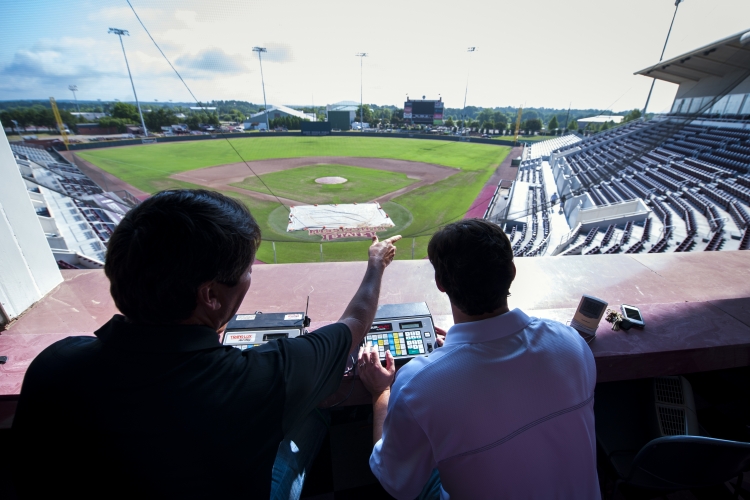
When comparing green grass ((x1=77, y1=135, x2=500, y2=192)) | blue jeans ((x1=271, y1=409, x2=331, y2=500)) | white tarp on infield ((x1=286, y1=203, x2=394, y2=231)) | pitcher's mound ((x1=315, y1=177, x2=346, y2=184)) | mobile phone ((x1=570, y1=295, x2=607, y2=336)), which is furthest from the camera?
pitcher's mound ((x1=315, y1=177, x2=346, y2=184))

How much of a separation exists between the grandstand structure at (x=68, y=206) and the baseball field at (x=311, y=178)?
1.79m

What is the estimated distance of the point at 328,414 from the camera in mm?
1216

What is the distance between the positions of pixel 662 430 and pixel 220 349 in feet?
4.07

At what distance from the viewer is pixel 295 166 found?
1506cm

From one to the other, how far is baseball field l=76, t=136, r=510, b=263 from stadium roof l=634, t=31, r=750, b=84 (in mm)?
6091

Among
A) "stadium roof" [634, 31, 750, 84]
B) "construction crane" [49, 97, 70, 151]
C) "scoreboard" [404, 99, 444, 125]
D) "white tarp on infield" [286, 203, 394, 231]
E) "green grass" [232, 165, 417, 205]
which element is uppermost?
"stadium roof" [634, 31, 750, 84]

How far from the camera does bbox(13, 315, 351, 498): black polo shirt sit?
0.41 metres

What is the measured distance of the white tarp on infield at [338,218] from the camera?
6.42 m

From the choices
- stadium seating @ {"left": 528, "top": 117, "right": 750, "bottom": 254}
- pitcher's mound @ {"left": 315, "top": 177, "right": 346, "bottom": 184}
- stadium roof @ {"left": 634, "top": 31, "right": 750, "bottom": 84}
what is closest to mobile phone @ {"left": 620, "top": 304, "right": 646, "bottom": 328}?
stadium seating @ {"left": 528, "top": 117, "right": 750, "bottom": 254}

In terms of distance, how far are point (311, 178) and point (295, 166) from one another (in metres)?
2.78

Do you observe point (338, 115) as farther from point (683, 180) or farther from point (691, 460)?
point (691, 460)

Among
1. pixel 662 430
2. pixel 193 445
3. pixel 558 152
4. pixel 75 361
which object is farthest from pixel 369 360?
pixel 558 152

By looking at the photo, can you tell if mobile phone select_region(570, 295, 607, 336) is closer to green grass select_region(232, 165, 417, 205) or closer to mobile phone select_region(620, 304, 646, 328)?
mobile phone select_region(620, 304, 646, 328)

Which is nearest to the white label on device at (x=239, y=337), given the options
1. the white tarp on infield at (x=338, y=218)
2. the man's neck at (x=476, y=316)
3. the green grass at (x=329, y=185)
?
the man's neck at (x=476, y=316)
